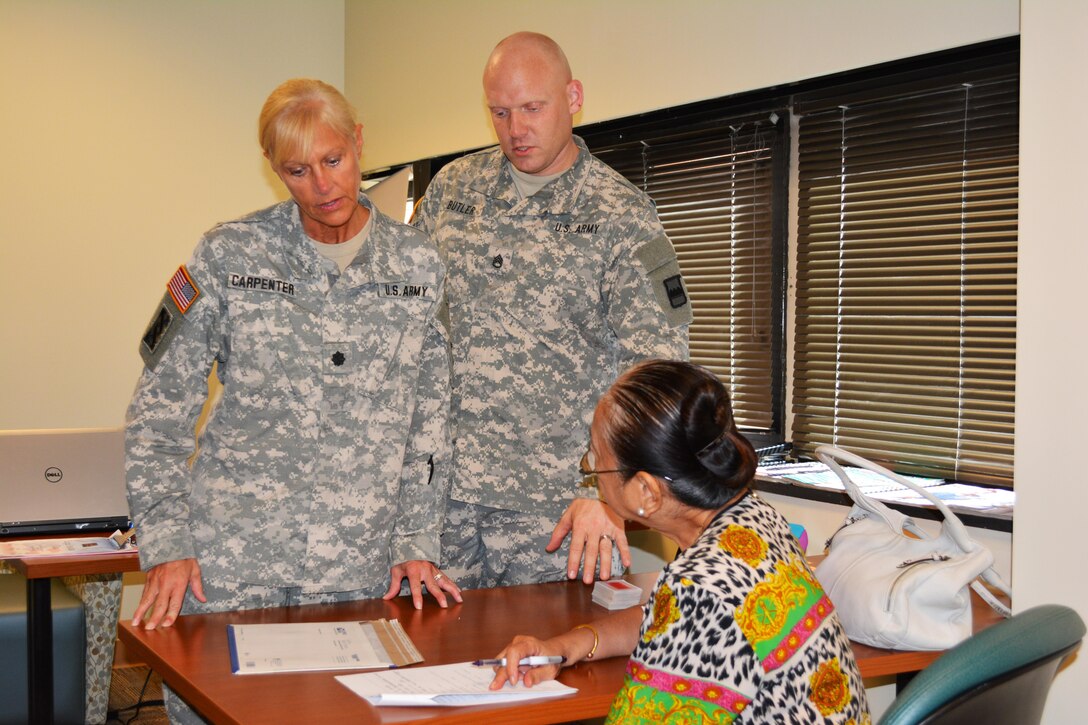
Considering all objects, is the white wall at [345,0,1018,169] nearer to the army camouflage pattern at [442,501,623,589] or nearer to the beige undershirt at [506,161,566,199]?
the beige undershirt at [506,161,566,199]

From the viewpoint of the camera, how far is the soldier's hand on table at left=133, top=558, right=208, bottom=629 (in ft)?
5.77

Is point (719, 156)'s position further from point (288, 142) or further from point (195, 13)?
point (195, 13)

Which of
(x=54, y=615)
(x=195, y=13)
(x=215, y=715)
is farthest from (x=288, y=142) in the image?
(x=195, y=13)

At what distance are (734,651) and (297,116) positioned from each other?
1241 mm

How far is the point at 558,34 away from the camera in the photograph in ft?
13.7

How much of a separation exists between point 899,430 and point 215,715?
2.28 metres

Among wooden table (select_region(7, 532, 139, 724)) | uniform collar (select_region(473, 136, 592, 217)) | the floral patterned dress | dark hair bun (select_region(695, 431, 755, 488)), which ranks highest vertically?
uniform collar (select_region(473, 136, 592, 217))

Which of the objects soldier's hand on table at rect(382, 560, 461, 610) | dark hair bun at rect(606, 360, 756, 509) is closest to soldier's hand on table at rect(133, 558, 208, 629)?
soldier's hand on table at rect(382, 560, 461, 610)

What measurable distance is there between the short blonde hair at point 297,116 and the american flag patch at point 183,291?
0.28 meters

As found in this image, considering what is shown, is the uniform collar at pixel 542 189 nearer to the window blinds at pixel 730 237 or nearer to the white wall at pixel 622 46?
the white wall at pixel 622 46

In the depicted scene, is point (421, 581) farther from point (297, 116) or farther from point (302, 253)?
point (297, 116)

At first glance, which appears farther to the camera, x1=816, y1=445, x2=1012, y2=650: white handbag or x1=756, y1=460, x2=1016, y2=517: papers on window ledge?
x1=756, y1=460, x2=1016, y2=517: papers on window ledge

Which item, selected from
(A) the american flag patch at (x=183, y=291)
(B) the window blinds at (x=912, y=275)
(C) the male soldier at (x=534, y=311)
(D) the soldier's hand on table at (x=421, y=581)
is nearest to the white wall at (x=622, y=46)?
(B) the window blinds at (x=912, y=275)

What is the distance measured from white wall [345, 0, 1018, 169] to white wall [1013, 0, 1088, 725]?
0.78 meters
